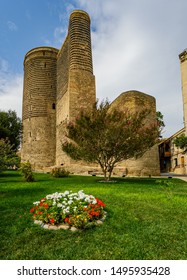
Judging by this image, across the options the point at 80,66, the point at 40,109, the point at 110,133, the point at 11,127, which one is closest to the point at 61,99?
the point at 40,109

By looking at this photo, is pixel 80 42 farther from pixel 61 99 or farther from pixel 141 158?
pixel 141 158

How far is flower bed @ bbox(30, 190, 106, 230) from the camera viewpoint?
178 inches

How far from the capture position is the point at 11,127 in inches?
1106

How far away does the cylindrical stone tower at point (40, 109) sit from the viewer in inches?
1234

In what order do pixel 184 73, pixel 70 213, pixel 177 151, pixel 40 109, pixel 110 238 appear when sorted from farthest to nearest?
1. pixel 177 151
2. pixel 40 109
3. pixel 184 73
4. pixel 70 213
5. pixel 110 238

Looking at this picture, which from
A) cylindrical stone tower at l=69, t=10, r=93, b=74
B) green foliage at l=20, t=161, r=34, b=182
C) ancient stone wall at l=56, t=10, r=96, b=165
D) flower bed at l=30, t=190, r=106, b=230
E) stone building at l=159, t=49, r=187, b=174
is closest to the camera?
flower bed at l=30, t=190, r=106, b=230

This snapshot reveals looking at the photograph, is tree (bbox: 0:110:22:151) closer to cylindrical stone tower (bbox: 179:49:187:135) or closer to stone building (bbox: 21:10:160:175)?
stone building (bbox: 21:10:160:175)

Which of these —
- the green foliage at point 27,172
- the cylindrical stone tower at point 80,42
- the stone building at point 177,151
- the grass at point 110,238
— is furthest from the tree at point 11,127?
the grass at point 110,238

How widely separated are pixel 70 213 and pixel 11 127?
25746 millimetres

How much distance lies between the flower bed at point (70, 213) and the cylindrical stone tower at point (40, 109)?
26.4m

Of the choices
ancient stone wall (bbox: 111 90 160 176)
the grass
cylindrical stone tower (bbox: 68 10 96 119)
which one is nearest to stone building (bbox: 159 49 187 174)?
ancient stone wall (bbox: 111 90 160 176)

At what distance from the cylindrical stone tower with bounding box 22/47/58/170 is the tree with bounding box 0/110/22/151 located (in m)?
2.81
